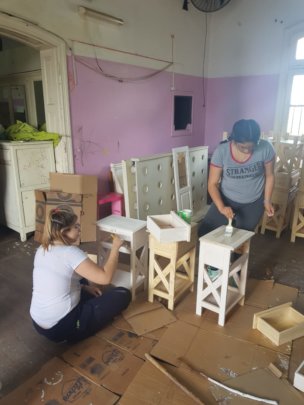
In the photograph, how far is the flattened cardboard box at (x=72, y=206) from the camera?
3152 millimetres

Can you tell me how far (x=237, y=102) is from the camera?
5.32 m

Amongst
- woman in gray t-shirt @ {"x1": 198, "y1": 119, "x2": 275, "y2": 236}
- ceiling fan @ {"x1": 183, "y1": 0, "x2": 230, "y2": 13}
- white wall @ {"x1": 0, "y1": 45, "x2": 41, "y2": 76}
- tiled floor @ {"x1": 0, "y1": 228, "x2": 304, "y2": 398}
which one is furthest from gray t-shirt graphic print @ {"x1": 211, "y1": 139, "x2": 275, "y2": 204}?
ceiling fan @ {"x1": 183, "y1": 0, "x2": 230, "y2": 13}

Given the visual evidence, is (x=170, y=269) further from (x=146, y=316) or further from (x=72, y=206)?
(x=72, y=206)

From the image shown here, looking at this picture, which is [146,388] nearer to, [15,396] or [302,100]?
[15,396]

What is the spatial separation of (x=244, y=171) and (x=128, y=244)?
1.02m

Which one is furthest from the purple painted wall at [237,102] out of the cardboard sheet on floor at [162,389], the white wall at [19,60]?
the cardboard sheet on floor at [162,389]

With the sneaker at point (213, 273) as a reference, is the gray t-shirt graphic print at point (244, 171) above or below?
above

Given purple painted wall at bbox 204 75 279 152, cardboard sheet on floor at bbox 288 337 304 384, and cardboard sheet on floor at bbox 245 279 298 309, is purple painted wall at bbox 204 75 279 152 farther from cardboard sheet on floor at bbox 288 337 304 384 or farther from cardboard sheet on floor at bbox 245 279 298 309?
cardboard sheet on floor at bbox 288 337 304 384

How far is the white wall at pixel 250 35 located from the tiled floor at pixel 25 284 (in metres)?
3.06

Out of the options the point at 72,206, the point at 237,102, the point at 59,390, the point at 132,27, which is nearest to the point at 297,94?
the point at 237,102

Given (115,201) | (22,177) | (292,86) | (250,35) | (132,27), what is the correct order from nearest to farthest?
1. (22,177)
2. (115,201)
3. (132,27)
4. (292,86)
5. (250,35)

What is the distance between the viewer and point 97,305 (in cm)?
187

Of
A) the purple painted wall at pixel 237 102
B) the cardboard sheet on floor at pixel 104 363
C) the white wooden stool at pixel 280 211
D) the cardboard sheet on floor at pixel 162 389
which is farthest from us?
the purple painted wall at pixel 237 102

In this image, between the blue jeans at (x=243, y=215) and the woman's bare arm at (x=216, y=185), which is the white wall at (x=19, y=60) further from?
the blue jeans at (x=243, y=215)
